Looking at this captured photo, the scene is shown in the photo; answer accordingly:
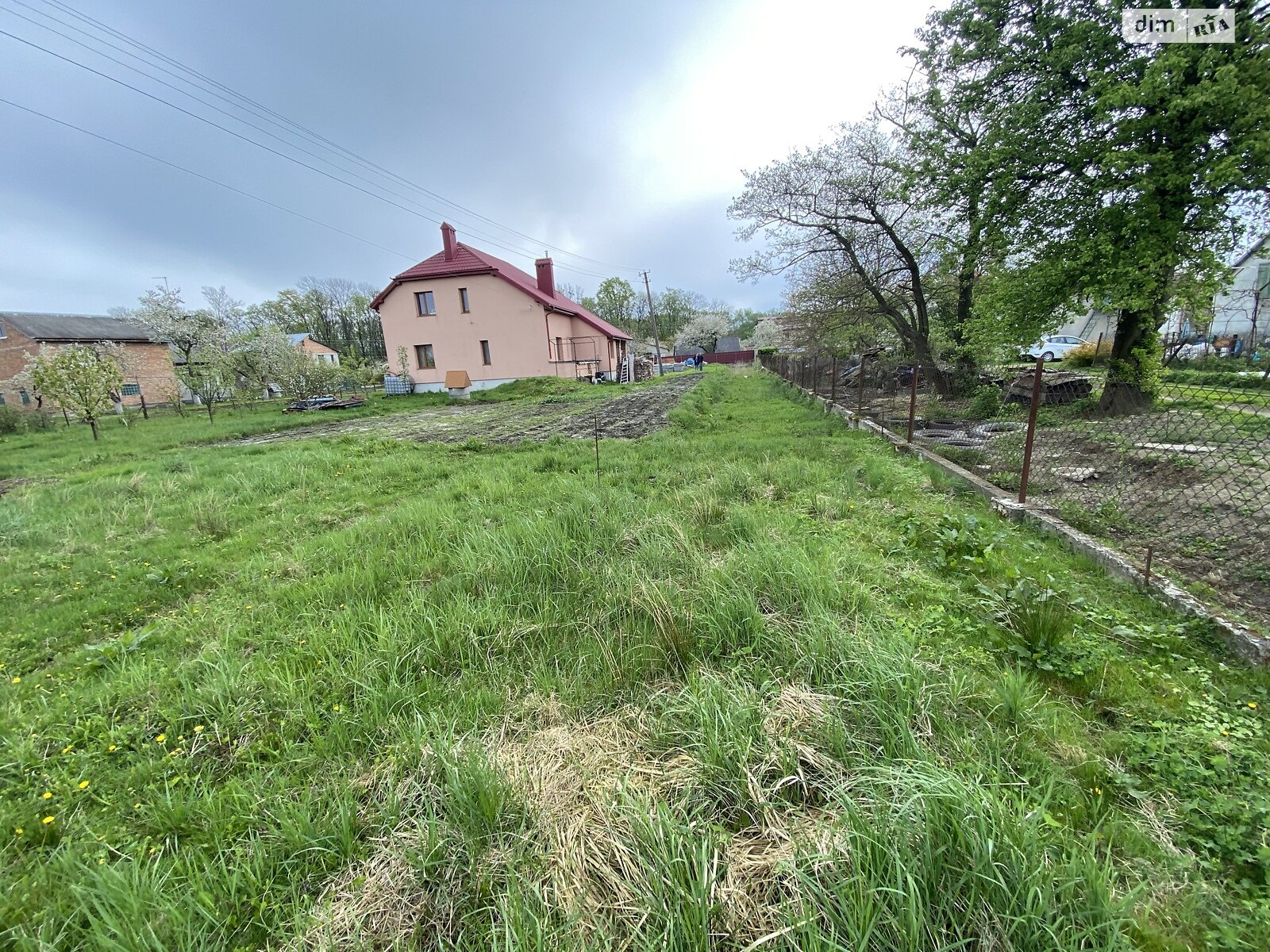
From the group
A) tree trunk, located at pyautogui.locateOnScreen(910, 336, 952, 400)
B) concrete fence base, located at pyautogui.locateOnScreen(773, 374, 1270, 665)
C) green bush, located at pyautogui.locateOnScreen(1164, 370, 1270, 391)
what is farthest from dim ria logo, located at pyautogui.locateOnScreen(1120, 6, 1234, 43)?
concrete fence base, located at pyautogui.locateOnScreen(773, 374, 1270, 665)

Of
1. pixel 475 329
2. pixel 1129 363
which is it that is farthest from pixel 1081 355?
pixel 475 329

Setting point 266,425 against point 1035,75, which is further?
point 266,425

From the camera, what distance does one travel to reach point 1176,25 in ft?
24.5

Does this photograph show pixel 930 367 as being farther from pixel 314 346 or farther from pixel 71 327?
pixel 314 346

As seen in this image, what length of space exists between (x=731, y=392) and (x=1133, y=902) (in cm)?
1994

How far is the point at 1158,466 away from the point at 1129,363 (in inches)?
124

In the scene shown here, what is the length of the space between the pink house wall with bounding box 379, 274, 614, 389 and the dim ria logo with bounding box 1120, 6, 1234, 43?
21475mm

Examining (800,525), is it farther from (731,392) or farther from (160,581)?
(731,392)

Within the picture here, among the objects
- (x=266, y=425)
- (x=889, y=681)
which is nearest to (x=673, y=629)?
(x=889, y=681)

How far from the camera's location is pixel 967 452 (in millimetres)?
6941

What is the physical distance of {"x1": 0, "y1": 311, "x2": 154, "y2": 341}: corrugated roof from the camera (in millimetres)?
29594

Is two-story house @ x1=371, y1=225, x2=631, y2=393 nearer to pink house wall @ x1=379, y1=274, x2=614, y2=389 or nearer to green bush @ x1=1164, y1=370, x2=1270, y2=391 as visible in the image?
pink house wall @ x1=379, y1=274, x2=614, y2=389

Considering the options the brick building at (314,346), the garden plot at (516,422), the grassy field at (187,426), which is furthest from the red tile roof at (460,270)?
the brick building at (314,346)

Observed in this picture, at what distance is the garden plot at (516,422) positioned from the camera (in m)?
11.5
